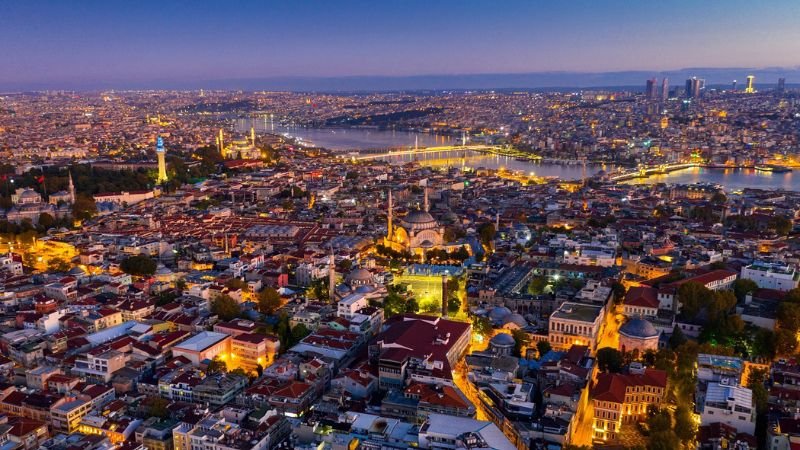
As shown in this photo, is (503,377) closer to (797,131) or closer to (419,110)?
(797,131)

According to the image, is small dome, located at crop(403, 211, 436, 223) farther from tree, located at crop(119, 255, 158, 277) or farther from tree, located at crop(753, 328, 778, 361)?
tree, located at crop(753, 328, 778, 361)

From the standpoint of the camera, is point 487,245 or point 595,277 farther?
point 487,245

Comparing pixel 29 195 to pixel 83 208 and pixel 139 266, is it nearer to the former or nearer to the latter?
pixel 83 208

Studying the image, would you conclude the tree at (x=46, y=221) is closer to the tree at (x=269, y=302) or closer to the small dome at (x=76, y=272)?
the small dome at (x=76, y=272)

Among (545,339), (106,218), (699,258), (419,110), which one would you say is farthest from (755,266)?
(419,110)

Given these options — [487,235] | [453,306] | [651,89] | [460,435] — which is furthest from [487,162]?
[651,89]

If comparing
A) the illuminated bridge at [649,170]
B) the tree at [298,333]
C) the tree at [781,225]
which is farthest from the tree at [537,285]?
the illuminated bridge at [649,170]
